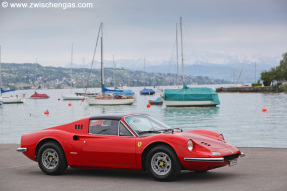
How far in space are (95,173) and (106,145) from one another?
981 mm

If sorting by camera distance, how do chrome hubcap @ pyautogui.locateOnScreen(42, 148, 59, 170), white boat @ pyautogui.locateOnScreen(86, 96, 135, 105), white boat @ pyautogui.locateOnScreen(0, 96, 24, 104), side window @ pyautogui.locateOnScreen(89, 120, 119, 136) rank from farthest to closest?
white boat @ pyautogui.locateOnScreen(0, 96, 24, 104) < white boat @ pyautogui.locateOnScreen(86, 96, 135, 105) < chrome hubcap @ pyautogui.locateOnScreen(42, 148, 59, 170) < side window @ pyautogui.locateOnScreen(89, 120, 119, 136)

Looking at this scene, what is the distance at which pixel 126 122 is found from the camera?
919 cm

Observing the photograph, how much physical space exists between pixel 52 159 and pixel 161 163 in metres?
2.63

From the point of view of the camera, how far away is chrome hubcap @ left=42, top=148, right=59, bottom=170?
960cm

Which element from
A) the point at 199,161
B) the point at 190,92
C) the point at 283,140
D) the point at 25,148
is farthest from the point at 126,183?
the point at 190,92

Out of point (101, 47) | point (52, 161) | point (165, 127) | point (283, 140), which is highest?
point (101, 47)

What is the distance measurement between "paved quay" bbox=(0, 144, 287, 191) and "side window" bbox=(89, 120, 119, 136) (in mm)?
935

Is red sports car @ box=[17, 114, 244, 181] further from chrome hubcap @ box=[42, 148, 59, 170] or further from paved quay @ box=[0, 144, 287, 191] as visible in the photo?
paved quay @ box=[0, 144, 287, 191]

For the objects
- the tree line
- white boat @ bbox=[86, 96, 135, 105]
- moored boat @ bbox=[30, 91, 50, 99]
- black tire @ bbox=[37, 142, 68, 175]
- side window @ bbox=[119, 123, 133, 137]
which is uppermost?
the tree line

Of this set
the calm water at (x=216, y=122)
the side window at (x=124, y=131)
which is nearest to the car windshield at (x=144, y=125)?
the side window at (x=124, y=131)

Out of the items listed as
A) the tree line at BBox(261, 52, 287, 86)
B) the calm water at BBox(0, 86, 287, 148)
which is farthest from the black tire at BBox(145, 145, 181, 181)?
the tree line at BBox(261, 52, 287, 86)

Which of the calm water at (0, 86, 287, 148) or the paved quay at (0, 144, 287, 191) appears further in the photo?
the calm water at (0, 86, 287, 148)

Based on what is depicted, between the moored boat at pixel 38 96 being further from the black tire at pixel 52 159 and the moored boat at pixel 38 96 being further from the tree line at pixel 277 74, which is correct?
the black tire at pixel 52 159

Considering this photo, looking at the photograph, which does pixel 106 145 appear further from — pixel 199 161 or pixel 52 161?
pixel 199 161
